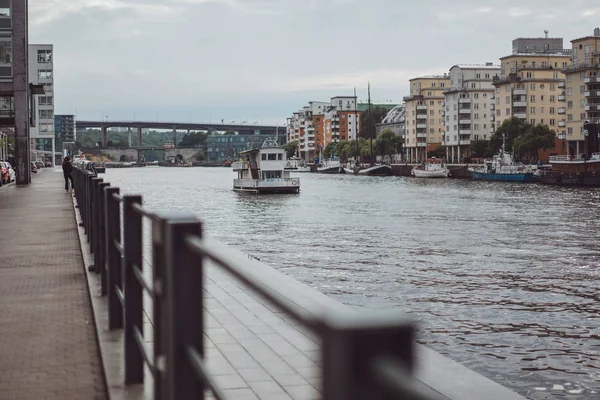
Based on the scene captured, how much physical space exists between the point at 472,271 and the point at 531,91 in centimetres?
11553

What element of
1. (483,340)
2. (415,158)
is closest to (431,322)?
(483,340)

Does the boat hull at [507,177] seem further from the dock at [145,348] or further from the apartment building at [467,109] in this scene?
the dock at [145,348]

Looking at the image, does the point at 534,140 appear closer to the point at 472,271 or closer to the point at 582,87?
the point at 582,87

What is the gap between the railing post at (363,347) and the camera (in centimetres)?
140

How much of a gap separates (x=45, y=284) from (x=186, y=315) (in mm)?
7411

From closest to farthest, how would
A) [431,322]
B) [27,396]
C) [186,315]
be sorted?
[186,315], [27,396], [431,322]

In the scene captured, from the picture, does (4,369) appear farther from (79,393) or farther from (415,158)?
(415,158)

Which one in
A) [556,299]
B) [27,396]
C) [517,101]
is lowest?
[556,299]

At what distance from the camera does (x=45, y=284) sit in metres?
9.94

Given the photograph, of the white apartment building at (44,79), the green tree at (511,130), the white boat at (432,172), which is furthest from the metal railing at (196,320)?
the white apartment building at (44,79)

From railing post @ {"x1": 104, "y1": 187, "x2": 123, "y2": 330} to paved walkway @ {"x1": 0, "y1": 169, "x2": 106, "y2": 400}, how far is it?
0.28 metres

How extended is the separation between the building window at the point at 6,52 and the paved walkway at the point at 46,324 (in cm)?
3281

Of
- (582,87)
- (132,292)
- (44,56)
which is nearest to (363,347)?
(132,292)

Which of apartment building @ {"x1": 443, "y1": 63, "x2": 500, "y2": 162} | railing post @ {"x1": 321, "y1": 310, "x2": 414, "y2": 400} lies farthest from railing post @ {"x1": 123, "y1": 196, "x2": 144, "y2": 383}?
apartment building @ {"x1": 443, "y1": 63, "x2": 500, "y2": 162}
